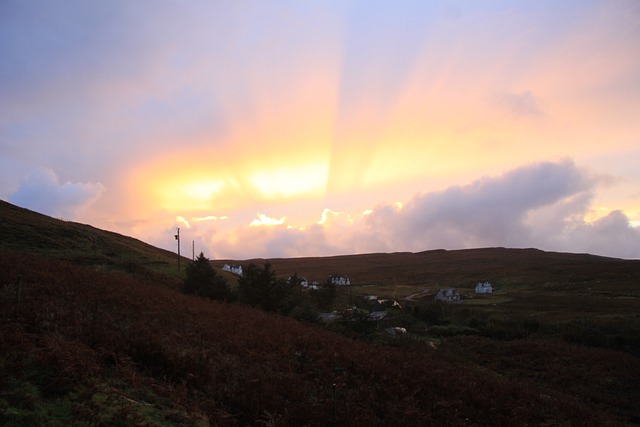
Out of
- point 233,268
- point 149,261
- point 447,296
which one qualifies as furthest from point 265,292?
point 233,268

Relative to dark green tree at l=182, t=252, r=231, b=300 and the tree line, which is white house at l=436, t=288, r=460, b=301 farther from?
dark green tree at l=182, t=252, r=231, b=300

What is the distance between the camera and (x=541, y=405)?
14.3 m

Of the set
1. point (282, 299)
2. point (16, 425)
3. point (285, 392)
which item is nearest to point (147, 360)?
point (285, 392)

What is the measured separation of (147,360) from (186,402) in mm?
2333

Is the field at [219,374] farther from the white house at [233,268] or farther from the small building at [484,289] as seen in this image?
the white house at [233,268]

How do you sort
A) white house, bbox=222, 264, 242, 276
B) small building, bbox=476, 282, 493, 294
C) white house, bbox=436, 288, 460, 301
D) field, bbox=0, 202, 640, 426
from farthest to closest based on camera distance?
white house, bbox=222, 264, 242, 276, small building, bbox=476, 282, 493, 294, white house, bbox=436, 288, 460, 301, field, bbox=0, 202, 640, 426

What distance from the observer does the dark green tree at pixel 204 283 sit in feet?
113

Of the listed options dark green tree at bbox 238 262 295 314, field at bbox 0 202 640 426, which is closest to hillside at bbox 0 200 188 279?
dark green tree at bbox 238 262 295 314

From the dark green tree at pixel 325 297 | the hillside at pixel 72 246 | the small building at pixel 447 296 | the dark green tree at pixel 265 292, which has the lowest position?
→ the small building at pixel 447 296

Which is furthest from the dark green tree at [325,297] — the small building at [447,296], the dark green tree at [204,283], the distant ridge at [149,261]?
the small building at [447,296]

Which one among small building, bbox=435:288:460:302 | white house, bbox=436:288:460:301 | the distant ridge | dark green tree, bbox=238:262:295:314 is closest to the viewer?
dark green tree, bbox=238:262:295:314

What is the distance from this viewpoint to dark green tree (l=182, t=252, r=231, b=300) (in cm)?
3441

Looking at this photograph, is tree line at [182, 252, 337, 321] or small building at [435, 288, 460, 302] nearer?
tree line at [182, 252, 337, 321]

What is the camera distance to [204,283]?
35.8 metres
